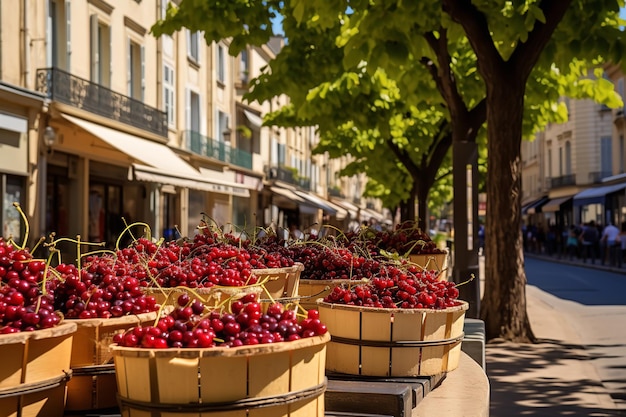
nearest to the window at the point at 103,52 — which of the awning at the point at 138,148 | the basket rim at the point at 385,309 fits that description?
the awning at the point at 138,148

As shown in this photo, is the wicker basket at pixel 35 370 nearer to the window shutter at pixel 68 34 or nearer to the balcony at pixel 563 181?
the window shutter at pixel 68 34

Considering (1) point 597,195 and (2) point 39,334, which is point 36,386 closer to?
(2) point 39,334

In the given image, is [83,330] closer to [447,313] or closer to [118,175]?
[447,313]

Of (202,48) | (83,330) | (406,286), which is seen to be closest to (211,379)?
(83,330)

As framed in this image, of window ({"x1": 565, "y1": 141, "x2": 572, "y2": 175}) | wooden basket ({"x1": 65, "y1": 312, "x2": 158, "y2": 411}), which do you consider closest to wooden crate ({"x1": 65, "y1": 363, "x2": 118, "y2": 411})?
wooden basket ({"x1": 65, "y1": 312, "x2": 158, "y2": 411})

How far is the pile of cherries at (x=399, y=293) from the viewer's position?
3.71 meters

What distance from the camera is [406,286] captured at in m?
3.76

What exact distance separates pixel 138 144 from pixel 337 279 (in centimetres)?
1779

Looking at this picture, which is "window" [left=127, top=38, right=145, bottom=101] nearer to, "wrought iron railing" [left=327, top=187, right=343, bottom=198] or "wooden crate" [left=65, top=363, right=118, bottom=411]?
"wooden crate" [left=65, top=363, right=118, bottom=411]

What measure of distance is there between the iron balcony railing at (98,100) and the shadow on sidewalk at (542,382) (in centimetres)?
1269

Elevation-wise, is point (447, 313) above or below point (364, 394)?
above

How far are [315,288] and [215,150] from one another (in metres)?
28.6

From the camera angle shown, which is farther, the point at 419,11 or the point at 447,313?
the point at 419,11

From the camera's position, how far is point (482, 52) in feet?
30.6
